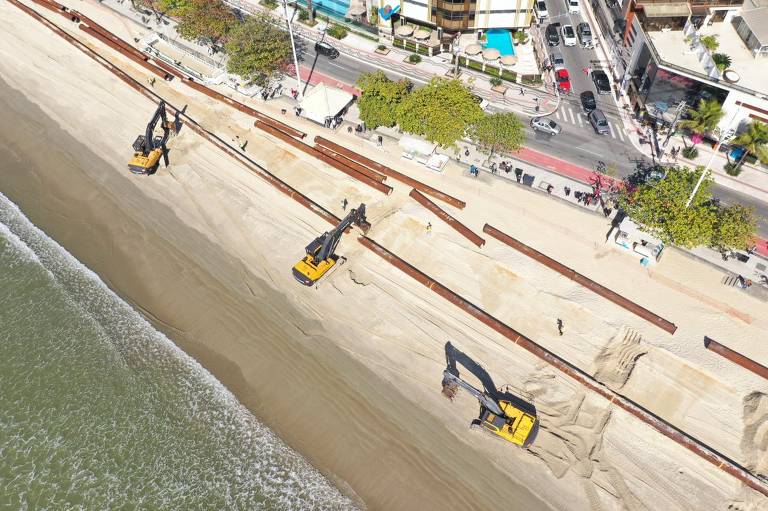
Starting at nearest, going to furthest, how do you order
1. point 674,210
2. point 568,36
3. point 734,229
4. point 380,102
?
point 734,229, point 674,210, point 380,102, point 568,36

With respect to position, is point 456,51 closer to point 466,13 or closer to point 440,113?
point 466,13

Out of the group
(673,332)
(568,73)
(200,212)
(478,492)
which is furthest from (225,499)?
(568,73)

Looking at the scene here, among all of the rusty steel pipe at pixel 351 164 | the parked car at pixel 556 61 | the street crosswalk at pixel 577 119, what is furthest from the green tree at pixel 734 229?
the rusty steel pipe at pixel 351 164

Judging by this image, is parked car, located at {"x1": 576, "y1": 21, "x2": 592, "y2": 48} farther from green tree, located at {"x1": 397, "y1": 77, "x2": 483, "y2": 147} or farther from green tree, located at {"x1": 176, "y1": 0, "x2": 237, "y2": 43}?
green tree, located at {"x1": 176, "y1": 0, "x2": 237, "y2": 43}

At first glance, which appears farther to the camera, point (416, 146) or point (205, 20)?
point (205, 20)

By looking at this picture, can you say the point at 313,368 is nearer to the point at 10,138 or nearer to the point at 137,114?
the point at 137,114

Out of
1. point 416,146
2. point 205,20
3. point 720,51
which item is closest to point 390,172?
point 416,146

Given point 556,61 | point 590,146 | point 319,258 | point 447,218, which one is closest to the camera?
point 319,258
